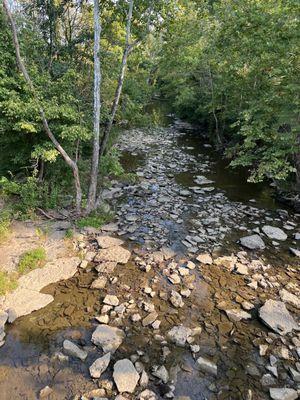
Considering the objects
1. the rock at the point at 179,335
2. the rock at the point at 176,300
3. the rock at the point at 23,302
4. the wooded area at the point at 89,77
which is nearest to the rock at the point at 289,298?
the rock at the point at 176,300

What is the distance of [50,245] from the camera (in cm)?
795

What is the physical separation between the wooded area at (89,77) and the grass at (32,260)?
1931mm

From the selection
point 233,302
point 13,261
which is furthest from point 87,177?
point 233,302

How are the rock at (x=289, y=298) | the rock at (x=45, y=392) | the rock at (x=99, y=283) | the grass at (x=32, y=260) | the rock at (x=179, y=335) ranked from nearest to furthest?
the rock at (x=45, y=392) → the rock at (x=179, y=335) → the rock at (x=289, y=298) → the rock at (x=99, y=283) → the grass at (x=32, y=260)

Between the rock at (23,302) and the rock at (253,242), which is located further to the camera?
the rock at (253,242)

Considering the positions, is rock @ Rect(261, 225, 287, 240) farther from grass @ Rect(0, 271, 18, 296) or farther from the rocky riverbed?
grass @ Rect(0, 271, 18, 296)

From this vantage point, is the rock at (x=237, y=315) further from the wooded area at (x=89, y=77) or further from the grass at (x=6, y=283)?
the wooded area at (x=89, y=77)

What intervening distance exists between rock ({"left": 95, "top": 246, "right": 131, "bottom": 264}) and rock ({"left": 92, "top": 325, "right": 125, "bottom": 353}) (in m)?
2.13

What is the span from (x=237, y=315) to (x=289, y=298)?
4.69ft

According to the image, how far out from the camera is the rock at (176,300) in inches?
249

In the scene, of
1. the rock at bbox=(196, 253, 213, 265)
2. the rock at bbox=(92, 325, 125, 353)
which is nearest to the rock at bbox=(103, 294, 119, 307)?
the rock at bbox=(92, 325, 125, 353)

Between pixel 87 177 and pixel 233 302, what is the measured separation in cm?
661

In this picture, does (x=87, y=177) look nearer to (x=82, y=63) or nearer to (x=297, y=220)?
(x=82, y=63)

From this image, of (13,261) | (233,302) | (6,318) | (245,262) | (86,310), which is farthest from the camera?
(245,262)
